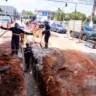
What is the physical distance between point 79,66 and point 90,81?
1.28 m

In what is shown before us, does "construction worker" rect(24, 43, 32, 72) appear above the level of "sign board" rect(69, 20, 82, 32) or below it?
below

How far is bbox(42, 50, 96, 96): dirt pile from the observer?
562cm

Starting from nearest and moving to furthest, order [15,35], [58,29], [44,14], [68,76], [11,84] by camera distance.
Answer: [11,84], [68,76], [15,35], [58,29], [44,14]

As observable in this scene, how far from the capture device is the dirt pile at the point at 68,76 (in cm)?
562

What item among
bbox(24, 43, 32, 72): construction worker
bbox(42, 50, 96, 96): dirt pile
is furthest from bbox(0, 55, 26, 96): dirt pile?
bbox(24, 43, 32, 72): construction worker

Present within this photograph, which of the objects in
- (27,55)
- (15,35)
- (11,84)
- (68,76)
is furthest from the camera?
(27,55)

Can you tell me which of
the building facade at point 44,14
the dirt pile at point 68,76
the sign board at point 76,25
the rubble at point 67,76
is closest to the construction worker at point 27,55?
the rubble at point 67,76

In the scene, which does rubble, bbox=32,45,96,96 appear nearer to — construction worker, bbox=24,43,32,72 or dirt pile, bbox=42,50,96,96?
dirt pile, bbox=42,50,96,96

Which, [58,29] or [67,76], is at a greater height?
[67,76]

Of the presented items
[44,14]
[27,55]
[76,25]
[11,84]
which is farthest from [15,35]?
[44,14]

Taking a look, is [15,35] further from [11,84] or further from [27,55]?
[11,84]

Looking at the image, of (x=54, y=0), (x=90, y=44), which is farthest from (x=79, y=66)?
(x=54, y=0)

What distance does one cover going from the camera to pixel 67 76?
6.43 meters

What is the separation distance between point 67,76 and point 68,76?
0.03m
